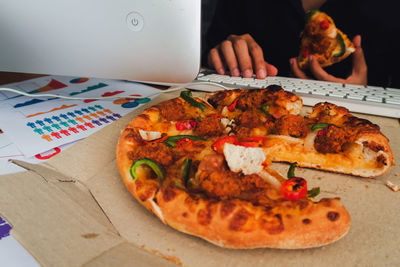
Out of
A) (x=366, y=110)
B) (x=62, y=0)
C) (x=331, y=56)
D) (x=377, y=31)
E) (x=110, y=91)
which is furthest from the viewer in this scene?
(x=377, y=31)

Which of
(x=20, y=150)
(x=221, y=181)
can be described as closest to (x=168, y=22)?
(x=221, y=181)

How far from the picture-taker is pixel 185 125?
1.84 m

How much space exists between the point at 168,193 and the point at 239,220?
0.31 meters

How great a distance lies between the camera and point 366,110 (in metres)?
2.19

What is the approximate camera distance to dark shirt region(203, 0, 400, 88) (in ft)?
11.0

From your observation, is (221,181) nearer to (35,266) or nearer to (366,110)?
(35,266)

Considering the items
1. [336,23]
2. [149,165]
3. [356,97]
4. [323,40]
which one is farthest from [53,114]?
[336,23]

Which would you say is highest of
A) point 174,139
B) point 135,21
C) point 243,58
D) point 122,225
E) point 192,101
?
point 135,21

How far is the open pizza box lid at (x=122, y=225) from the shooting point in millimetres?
1104

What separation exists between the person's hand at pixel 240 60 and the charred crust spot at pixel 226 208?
1.77m

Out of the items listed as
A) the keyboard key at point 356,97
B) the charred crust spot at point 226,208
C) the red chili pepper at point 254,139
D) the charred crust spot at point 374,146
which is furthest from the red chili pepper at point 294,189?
the keyboard key at point 356,97

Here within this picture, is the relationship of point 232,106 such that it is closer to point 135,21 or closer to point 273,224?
point 135,21

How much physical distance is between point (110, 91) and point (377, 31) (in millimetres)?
2942

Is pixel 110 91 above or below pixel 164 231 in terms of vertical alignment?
above
